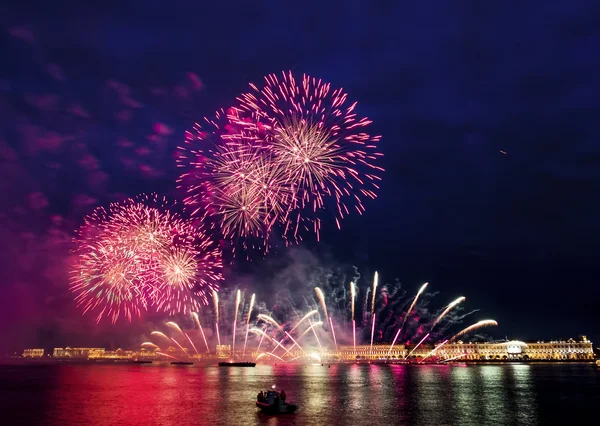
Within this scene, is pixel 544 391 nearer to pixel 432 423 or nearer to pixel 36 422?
pixel 432 423

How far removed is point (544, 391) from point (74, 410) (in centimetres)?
6177

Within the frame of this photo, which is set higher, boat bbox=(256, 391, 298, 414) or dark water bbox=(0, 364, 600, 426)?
boat bbox=(256, 391, 298, 414)

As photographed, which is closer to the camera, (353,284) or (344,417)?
(344,417)

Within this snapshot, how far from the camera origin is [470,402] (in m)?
A: 56.0

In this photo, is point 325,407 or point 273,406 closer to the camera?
point 273,406

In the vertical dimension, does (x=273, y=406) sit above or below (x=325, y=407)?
above

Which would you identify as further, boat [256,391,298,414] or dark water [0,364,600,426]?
boat [256,391,298,414]

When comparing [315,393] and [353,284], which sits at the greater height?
[353,284]

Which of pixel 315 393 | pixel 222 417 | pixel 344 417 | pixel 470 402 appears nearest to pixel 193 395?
pixel 315 393

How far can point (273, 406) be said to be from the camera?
46844 millimetres

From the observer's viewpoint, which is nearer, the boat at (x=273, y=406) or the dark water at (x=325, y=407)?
the dark water at (x=325, y=407)

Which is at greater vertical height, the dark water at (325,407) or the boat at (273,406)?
the boat at (273,406)

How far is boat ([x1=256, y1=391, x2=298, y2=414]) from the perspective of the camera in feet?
153

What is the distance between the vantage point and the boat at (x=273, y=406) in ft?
153
